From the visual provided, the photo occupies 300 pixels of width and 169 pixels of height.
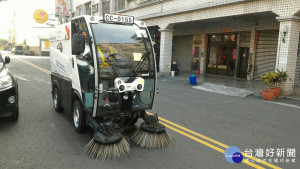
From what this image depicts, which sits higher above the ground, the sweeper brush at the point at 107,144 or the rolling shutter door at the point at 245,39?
the rolling shutter door at the point at 245,39

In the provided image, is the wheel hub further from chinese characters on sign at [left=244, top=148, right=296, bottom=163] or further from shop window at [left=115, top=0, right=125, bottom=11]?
shop window at [left=115, top=0, right=125, bottom=11]

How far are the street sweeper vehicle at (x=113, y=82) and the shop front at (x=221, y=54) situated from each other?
13986 millimetres

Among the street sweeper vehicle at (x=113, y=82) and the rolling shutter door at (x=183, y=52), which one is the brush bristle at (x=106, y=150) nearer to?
the street sweeper vehicle at (x=113, y=82)

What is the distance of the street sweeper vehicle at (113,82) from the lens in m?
4.66

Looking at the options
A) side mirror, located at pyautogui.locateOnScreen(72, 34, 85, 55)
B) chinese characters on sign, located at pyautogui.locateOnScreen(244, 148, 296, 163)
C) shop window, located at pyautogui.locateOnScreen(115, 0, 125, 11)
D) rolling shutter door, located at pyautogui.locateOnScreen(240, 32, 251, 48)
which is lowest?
chinese characters on sign, located at pyautogui.locateOnScreen(244, 148, 296, 163)

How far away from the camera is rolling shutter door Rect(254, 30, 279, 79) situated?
15781mm

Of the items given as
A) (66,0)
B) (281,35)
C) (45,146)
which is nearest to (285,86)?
(281,35)

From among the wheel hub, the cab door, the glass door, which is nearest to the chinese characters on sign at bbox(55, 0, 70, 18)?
the glass door

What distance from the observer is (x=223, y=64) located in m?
19.1

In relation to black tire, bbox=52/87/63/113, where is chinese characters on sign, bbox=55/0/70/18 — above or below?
above

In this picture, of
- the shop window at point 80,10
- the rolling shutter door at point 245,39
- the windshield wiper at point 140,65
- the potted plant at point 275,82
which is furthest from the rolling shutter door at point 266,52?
the shop window at point 80,10

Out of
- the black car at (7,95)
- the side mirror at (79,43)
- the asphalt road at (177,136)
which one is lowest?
the asphalt road at (177,136)

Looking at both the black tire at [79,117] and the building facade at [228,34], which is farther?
the building facade at [228,34]

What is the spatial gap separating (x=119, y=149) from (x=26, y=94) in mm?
7000
